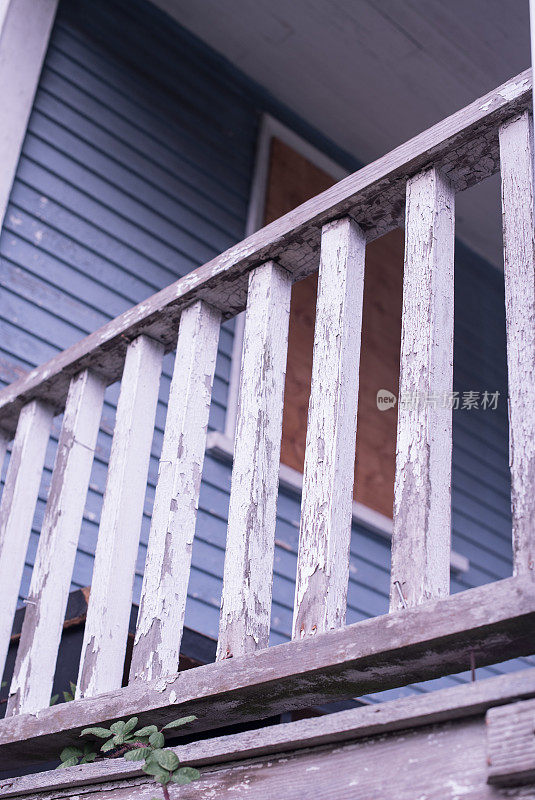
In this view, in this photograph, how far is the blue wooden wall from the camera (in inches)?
155

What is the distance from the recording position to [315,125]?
18.0 feet

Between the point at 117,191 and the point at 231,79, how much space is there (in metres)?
1.16

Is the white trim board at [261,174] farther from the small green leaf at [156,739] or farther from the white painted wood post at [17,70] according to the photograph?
the small green leaf at [156,739]

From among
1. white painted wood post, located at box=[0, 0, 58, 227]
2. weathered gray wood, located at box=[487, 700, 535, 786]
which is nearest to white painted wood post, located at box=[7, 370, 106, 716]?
weathered gray wood, located at box=[487, 700, 535, 786]

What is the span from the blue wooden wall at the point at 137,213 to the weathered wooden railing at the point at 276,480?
1.82 m

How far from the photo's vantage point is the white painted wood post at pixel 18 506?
203cm

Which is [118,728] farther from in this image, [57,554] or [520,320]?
[520,320]

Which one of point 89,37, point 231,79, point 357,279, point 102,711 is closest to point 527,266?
point 357,279

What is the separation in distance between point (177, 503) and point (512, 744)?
2.76ft

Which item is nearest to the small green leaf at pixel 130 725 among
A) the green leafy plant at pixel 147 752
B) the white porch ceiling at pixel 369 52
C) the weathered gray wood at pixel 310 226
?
the green leafy plant at pixel 147 752

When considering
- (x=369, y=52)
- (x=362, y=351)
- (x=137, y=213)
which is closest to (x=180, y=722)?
(x=137, y=213)

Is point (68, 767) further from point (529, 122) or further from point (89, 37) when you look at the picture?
point (89, 37)

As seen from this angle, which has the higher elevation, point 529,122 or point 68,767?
point 529,122

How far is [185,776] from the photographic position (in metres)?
1.22
